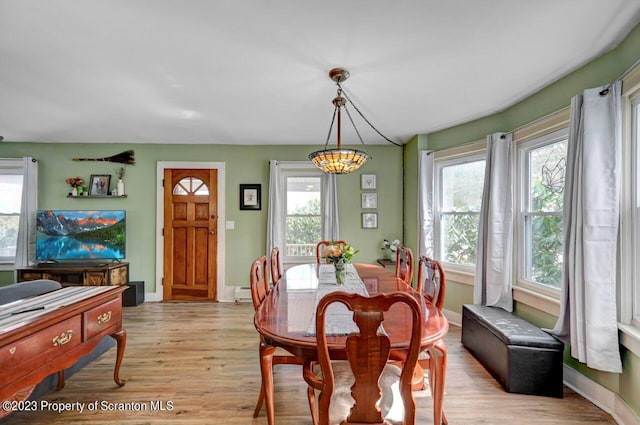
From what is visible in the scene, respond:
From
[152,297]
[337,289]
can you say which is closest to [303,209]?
[337,289]

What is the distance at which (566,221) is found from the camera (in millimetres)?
2053

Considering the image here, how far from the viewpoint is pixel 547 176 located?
2529 millimetres

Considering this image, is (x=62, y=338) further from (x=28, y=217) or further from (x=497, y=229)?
(x=28, y=217)

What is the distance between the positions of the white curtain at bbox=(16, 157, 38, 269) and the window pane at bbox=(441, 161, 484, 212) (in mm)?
5768

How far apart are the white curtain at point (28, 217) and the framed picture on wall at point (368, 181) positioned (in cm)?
480

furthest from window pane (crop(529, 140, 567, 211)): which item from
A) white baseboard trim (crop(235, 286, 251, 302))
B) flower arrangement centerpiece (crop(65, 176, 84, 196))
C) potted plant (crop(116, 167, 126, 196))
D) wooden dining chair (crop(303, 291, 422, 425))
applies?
flower arrangement centerpiece (crop(65, 176, 84, 196))

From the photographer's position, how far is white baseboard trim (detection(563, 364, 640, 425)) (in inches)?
68.3

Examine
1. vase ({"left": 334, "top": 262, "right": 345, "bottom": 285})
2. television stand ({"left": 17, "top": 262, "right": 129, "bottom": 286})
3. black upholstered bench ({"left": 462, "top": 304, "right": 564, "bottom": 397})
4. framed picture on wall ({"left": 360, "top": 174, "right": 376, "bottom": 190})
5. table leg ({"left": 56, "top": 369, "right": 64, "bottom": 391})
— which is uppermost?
framed picture on wall ({"left": 360, "top": 174, "right": 376, "bottom": 190})

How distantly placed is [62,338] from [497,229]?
346 centimetres

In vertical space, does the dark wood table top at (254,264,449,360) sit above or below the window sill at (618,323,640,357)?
above

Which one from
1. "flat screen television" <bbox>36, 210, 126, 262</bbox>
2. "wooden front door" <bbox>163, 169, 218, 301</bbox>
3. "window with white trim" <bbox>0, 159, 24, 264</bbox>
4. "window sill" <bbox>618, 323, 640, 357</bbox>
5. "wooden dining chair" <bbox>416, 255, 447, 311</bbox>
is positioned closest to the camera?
"window sill" <bbox>618, 323, 640, 357</bbox>

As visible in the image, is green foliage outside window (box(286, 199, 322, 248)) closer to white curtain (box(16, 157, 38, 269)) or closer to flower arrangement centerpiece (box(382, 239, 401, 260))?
flower arrangement centerpiece (box(382, 239, 401, 260))

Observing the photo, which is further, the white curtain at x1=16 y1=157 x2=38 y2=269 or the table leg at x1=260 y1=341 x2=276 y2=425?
the white curtain at x1=16 y1=157 x2=38 y2=269

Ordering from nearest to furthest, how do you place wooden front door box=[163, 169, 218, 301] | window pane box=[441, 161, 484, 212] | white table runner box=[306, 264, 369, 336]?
white table runner box=[306, 264, 369, 336] < window pane box=[441, 161, 484, 212] < wooden front door box=[163, 169, 218, 301]
